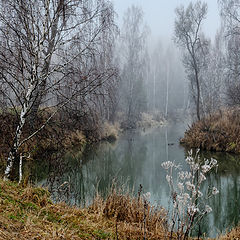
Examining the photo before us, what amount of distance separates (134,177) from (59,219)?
16.8ft

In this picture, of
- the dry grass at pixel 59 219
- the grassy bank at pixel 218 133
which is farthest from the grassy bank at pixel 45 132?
the grassy bank at pixel 218 133

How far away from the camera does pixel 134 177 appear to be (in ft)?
24.2

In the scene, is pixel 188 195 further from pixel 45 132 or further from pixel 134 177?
pixel 134 177

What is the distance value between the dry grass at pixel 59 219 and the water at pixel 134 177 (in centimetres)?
48

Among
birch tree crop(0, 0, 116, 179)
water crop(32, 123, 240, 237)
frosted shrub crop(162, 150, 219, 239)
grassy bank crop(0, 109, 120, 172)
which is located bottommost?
water crop(32, 123, 240, 237)

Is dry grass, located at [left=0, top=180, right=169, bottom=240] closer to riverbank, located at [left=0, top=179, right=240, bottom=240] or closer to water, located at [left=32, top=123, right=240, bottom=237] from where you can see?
riverbank, located at [left=0, top=179, right=240, bottom=240]

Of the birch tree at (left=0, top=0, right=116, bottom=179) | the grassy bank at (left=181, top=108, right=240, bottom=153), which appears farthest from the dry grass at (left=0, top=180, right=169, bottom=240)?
the grassy bank at (left=181, top=108, right=240, bottom=153)

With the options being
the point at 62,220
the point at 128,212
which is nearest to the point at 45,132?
the point at 128,212

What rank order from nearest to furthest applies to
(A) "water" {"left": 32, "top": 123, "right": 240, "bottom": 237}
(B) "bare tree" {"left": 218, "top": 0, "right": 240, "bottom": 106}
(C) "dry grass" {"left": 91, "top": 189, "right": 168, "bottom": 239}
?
1. (C) "dry grass" {"left": 91, "top": 189, "right": 168, "bottom": 239}
2. (A) "water" {"left": 32, "top": 123, "right": 240, "bottom": 237}
3. (B) "bare tree" {"left": 218, "top": 0, "right": 240, "bottom": 106}

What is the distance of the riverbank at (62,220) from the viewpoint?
178 cm

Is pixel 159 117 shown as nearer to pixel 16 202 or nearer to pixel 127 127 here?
pixel 127 127

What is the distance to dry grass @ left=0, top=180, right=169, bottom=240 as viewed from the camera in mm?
1776

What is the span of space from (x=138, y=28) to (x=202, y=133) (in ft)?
61.0

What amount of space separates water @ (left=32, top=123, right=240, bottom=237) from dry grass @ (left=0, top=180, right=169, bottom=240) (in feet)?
1.59
